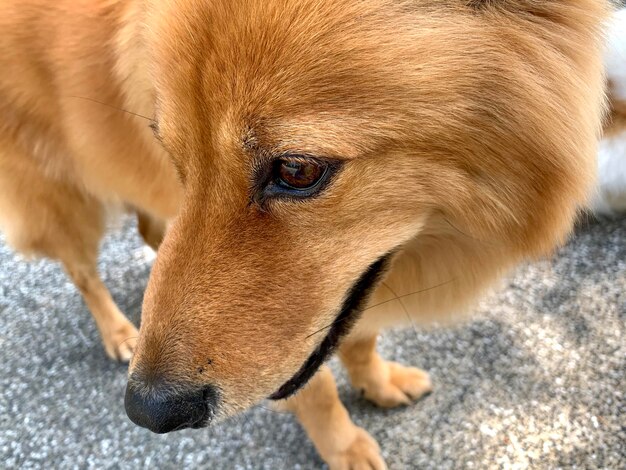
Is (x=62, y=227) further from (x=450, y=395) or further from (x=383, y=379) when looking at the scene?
(x=450, y=395)

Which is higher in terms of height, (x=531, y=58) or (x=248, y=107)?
(x=531, y=58)

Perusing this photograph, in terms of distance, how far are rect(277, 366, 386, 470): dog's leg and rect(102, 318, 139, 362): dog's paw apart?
755 mm

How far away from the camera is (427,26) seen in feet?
3.31

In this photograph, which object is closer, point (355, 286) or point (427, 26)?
point (427, 26)

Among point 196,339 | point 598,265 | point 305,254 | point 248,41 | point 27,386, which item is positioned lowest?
point 27,386

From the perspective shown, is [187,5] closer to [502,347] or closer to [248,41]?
[248,41]

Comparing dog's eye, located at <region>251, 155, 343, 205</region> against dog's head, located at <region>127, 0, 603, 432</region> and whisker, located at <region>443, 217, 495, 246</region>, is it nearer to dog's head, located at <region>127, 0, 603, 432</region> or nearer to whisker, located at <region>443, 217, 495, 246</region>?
dog's head, located at <region>127, 0, 603, 432</region>

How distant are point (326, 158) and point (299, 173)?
0.21 feet

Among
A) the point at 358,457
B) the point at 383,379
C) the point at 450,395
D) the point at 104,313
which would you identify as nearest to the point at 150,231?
the point at 104,313

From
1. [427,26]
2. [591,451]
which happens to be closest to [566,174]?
[427,26]

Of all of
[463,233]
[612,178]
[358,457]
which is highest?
[463,233]

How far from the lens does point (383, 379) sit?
6.82 ft

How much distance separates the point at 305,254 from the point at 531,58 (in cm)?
55

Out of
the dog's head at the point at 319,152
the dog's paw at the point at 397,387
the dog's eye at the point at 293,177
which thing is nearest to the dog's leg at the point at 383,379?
the dog's paw at the point at 397,387
